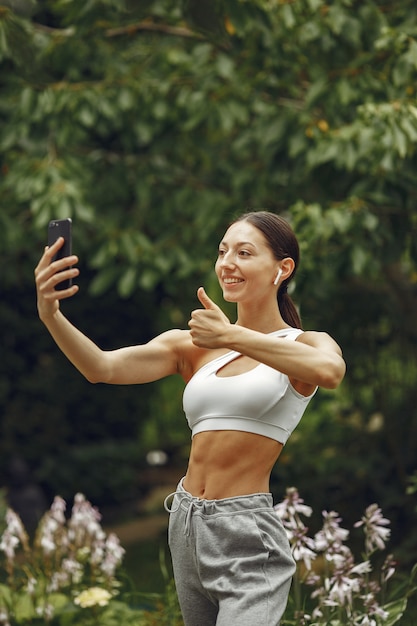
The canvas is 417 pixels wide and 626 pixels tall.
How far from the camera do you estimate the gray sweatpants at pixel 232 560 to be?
294 centimetres

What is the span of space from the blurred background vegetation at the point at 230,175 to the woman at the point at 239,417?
4.82ft

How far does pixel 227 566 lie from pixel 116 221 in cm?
425

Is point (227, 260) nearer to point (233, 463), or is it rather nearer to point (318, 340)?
point (318, 340)

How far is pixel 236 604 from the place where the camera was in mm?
2916

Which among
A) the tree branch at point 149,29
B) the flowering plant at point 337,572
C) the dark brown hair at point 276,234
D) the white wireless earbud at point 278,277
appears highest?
the tree branch at point 149,29

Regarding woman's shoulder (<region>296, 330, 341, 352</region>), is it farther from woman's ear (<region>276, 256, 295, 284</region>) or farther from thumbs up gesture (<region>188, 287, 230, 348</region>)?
thumbs up gesture (<region>188, 287, 230, 348</region>)

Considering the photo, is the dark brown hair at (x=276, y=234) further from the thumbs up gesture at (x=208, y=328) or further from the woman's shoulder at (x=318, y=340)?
the thumbs up gesture at (x=208, y=328)

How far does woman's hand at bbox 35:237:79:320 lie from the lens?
2.91 m

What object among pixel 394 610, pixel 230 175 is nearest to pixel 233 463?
pixel 394 610

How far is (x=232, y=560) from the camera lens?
298cm

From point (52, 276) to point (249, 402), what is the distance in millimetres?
648

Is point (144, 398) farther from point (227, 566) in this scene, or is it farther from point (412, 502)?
point (227, 566)

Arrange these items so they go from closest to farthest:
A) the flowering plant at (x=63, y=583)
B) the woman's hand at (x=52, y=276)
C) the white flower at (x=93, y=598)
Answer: the woman's hand at (x=52, y=276) < the white flower at (x=93, y=598) < the flowering plant at (x=63, y=583)

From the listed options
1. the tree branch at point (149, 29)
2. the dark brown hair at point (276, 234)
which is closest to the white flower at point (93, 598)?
the dark brown hair at point (276, 234)
